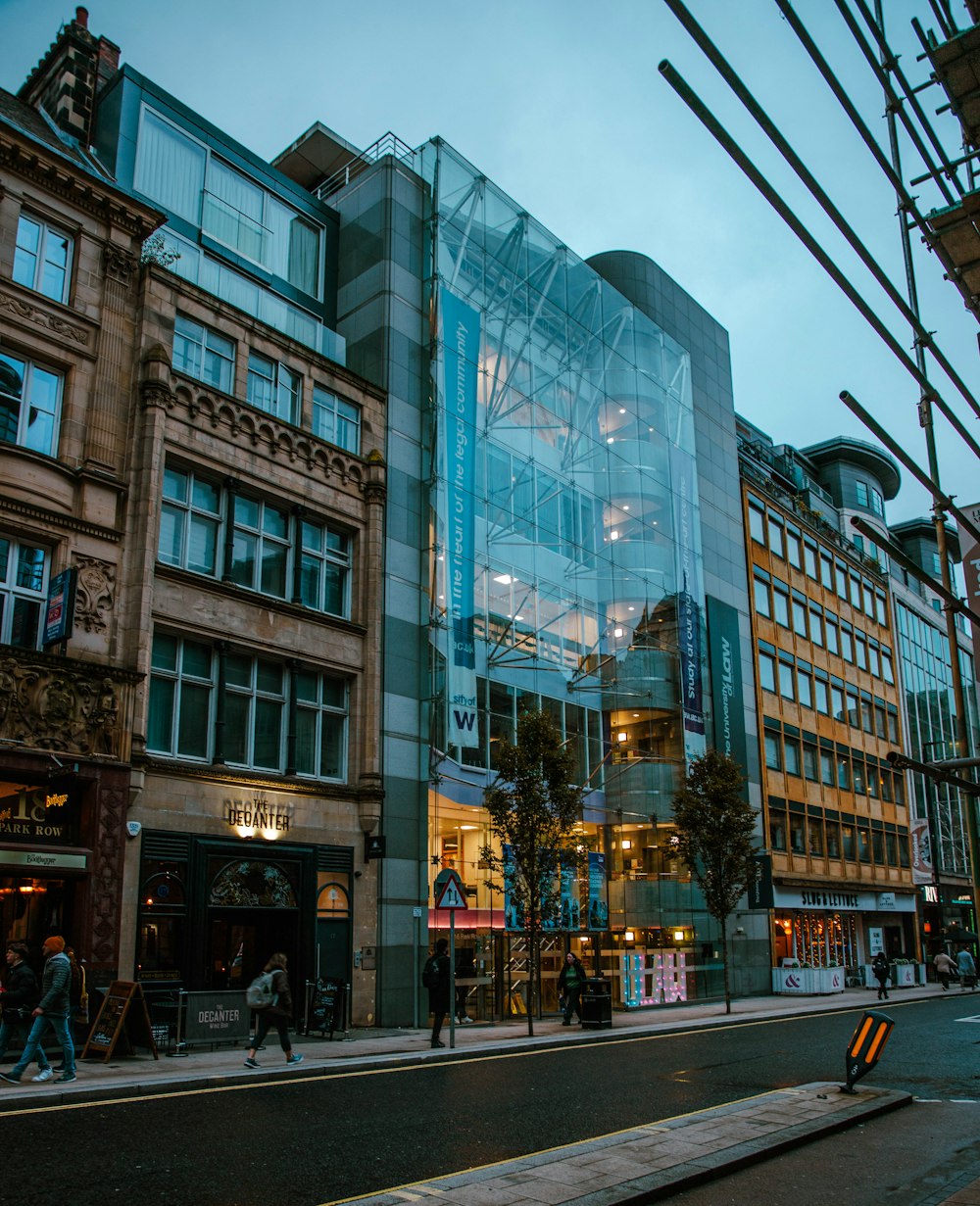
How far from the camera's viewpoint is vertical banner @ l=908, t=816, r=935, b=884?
55.1 metres

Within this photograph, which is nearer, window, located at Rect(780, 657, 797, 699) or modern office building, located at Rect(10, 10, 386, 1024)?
modern office building, located at Rect(10, 10, 386, 1024)

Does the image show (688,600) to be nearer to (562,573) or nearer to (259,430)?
(562,573)

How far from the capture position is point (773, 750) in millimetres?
44312

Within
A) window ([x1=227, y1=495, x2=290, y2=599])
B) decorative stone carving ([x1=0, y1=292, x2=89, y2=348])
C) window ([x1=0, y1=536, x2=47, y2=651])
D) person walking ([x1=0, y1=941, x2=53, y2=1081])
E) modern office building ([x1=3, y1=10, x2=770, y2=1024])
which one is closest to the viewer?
person walking ([x1=0, y1=941, x2=53, y2=1081])

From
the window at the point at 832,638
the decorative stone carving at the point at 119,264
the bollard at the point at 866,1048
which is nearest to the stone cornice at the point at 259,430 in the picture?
the decorative stone carving at the point at 119,264

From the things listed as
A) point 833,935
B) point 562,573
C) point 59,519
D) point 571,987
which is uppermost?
point 562,573

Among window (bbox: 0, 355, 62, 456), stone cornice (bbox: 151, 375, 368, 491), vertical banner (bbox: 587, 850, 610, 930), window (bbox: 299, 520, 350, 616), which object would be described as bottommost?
vertical banner (bbox: 587, 850, 610, 930)

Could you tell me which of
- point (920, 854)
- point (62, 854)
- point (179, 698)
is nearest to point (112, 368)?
point (179, 698)

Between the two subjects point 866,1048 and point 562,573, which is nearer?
point 866,1048

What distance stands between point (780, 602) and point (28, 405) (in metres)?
35.6

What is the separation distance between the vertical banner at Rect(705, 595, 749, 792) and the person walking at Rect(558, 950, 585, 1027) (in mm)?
15445

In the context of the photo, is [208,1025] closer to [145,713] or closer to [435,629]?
[145,713]

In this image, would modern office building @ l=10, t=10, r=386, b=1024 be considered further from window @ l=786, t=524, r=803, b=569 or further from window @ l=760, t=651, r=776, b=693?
window @ l=786, t=524, r=803, b=569

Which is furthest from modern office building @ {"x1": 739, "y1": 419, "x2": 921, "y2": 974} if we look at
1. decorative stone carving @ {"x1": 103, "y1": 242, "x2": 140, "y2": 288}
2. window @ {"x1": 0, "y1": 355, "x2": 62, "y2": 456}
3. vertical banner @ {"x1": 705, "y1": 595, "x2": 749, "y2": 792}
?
decorative stone carving @ {"x1": 103, "y1": 242, "x2": 140, "y2": 288}
